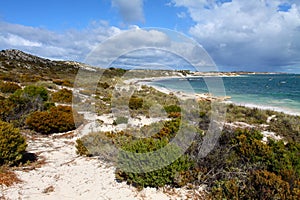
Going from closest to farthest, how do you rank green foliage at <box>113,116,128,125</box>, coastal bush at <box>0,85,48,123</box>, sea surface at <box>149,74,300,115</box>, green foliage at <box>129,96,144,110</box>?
coastal bush at <box>0,85,48,123</box> → green foliage at <box>113,116,128,125</box> → green foliage at <box>129,96,144,110</box> → sea surface at <box>149,74,300,115</box>

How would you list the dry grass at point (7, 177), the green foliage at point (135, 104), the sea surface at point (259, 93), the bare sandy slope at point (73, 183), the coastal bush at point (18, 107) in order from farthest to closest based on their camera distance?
the sea surface at point (259, 93) → the green foliage at point (135, 104) → the coastal bush at point (18, 107) → the dry grass at point (7, 177) → the bare sandy slope at point (73, 183)

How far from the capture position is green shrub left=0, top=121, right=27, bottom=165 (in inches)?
239

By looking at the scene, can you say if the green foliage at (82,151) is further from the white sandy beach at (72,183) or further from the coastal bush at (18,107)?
the coastal bush at (18,107)

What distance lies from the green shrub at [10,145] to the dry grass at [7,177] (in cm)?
31

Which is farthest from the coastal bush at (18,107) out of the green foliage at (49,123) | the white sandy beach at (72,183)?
the white sandy beach at (72,183)

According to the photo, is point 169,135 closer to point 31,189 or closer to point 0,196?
point 31,189

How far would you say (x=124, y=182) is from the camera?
5711mm

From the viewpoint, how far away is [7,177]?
552 centimetres

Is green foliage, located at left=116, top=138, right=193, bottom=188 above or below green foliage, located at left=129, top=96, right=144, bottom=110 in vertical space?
below

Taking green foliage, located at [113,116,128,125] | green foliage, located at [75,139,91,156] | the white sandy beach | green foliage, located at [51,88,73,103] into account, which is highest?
green foliage, located at [51,88,73,103]

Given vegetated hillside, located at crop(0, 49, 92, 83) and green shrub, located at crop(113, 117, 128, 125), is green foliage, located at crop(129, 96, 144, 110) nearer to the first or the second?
green shrub, located at crop(113, 117, 128, 125)

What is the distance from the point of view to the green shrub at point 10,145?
6070 millimetres

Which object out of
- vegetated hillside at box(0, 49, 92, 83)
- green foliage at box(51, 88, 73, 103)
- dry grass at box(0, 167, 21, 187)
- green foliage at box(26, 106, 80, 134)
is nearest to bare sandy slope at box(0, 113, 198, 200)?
dry grass at box(0, 167, 21, 187)

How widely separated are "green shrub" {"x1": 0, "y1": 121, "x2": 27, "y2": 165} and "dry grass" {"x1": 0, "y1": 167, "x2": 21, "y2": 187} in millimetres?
306
